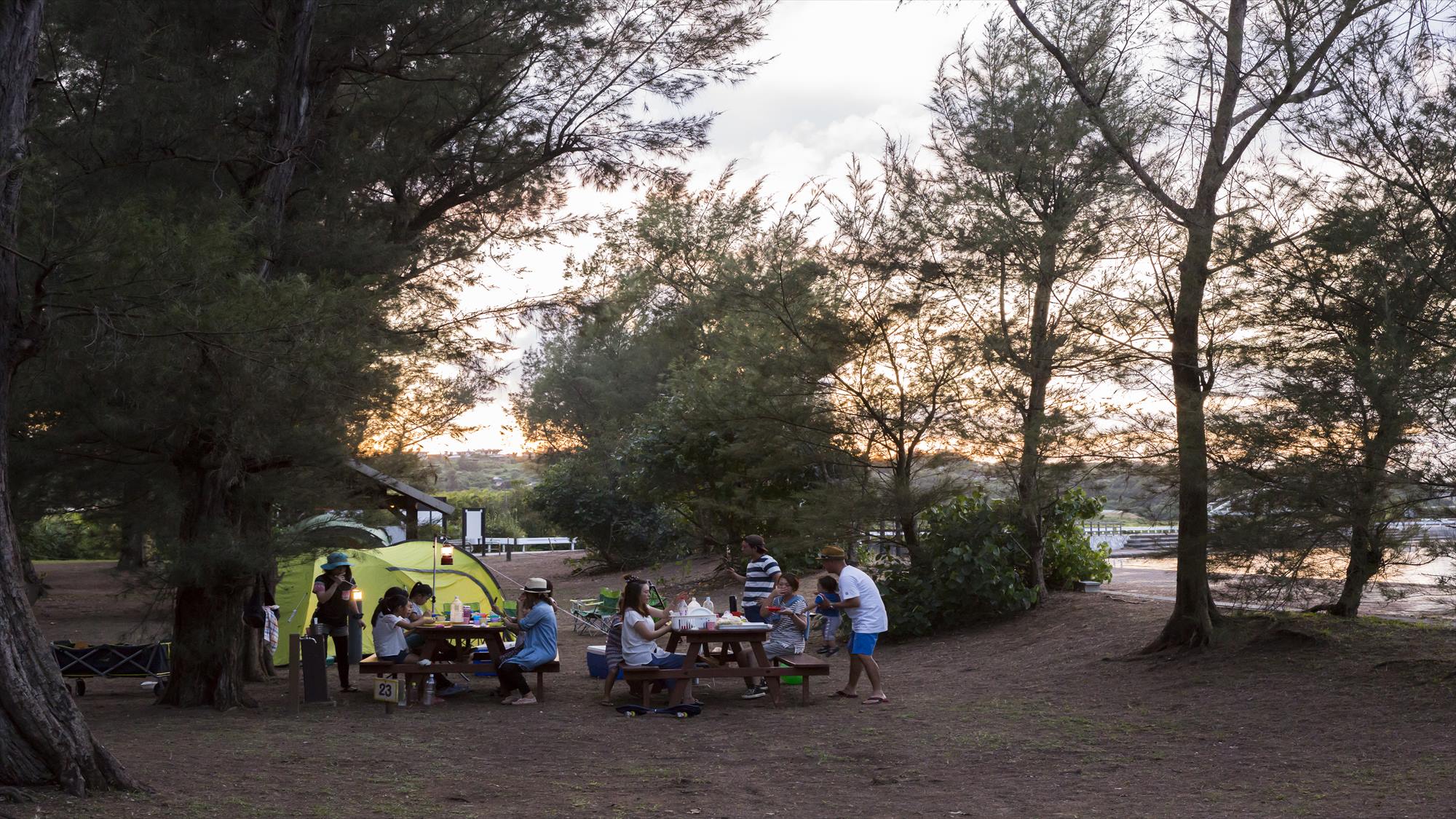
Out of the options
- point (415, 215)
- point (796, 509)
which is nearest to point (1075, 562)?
point (796, 509)

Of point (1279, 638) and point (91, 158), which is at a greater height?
point (91, 158)

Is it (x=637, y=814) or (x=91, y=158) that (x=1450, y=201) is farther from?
(x=91, y=158)

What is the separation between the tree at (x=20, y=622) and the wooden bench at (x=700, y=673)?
4.57 metres

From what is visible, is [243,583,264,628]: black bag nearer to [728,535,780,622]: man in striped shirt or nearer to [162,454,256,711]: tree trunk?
[162,454,256,711]: tree trunk

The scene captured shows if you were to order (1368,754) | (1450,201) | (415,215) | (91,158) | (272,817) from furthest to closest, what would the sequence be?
1. (415,215)
2. (91,158)
3. (1450,201)
4. (1368,754)
5. (272,817)

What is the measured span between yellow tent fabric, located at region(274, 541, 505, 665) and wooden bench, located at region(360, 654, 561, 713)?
2.68 m

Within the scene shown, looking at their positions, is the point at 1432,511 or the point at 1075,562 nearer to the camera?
the point at 1432,511

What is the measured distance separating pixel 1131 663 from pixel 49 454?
9.68m

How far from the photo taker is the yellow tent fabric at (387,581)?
14461 millimetres

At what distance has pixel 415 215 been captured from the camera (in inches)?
535

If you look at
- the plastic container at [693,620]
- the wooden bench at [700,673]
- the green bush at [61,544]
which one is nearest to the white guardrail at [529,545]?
the green bush at [61,544]

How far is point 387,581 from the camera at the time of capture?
49.6 ft

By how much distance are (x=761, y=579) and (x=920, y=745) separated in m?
4.97

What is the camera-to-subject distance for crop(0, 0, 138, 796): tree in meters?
6.02
